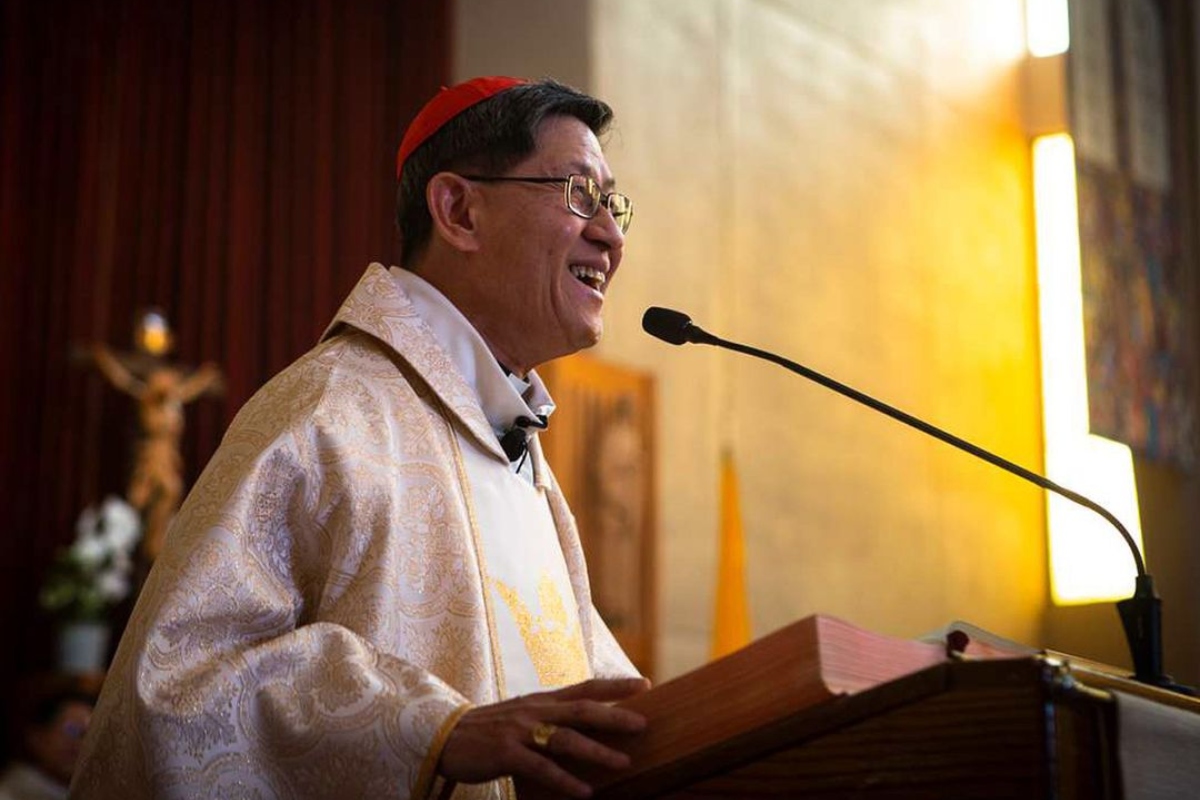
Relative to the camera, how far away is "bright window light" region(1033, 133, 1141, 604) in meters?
11.2

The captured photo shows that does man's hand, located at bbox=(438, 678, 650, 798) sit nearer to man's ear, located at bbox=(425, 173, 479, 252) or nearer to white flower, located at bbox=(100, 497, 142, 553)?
man's ear, located at bbox=(425, 173, 479, 252)

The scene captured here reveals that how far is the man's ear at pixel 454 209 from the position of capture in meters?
2.80

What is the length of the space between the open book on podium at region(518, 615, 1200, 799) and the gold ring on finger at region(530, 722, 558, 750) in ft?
0.13

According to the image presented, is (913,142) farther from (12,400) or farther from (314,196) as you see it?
(12,400)

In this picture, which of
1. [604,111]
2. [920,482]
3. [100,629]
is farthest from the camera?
[920,482]

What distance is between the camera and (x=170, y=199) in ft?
27.2

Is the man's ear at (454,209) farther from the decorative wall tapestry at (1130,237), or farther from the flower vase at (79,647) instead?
the decorative wall tapestry at (1130,237)

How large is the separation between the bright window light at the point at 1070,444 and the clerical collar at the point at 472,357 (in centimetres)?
903

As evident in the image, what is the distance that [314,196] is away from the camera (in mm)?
8516

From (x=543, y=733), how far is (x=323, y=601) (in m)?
0.57

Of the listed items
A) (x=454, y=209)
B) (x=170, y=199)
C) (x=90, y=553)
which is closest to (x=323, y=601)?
(x=454, y=209)

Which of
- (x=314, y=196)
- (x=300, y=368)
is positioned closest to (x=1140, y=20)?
(x=314, y=196)

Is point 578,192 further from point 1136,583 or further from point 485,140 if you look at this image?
point 1136,583

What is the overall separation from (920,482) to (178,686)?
28.5 feet
